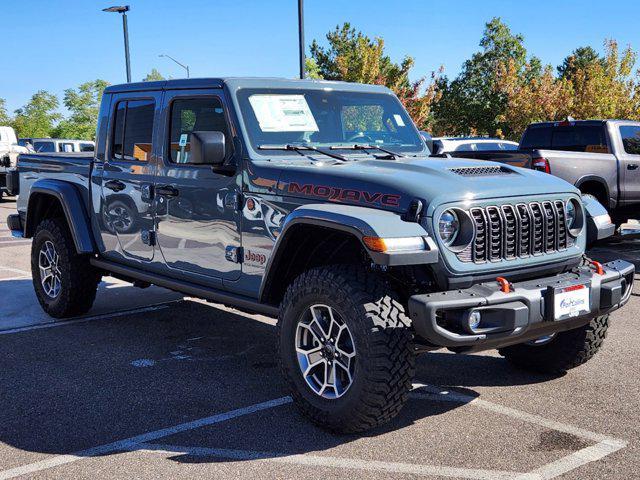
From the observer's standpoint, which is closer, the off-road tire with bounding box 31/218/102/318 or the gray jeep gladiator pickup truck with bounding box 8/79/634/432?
the gray jeep gladiator pickup truck with bounding box 8/79/634/432

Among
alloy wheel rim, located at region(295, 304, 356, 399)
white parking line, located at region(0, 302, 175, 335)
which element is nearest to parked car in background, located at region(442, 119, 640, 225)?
white parking line, located at region(0, 302, 175, 335)

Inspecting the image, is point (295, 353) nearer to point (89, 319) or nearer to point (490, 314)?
point (490, 314)

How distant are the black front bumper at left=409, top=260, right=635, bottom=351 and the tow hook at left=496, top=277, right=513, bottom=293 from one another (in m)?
0.02

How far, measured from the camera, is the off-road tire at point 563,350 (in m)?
4.83

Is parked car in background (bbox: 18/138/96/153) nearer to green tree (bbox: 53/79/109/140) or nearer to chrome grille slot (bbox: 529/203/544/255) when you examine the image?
chrome grille slot (bbox: 529/203/544/255)

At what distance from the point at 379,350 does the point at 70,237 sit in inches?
155

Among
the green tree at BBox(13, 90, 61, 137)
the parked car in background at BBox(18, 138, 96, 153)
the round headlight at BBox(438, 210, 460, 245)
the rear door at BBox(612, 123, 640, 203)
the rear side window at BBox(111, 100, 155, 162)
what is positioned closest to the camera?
the round headlight at BBox(438, 210, 460, 245)

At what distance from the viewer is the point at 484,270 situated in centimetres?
407

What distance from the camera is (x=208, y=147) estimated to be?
15.4ft

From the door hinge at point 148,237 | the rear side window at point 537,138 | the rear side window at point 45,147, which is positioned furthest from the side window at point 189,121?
the rear side window at point 45,147

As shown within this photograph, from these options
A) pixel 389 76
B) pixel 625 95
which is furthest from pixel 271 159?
pixel 625 95

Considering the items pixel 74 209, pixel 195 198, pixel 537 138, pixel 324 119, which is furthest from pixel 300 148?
pixel 537 138

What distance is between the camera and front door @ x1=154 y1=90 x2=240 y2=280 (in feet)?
16.3

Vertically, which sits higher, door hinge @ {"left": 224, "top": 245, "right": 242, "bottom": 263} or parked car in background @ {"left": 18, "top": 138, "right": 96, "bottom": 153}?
parked car in background @ {"left": 18, "top": 138, "right": 96, "bottom": 153}
